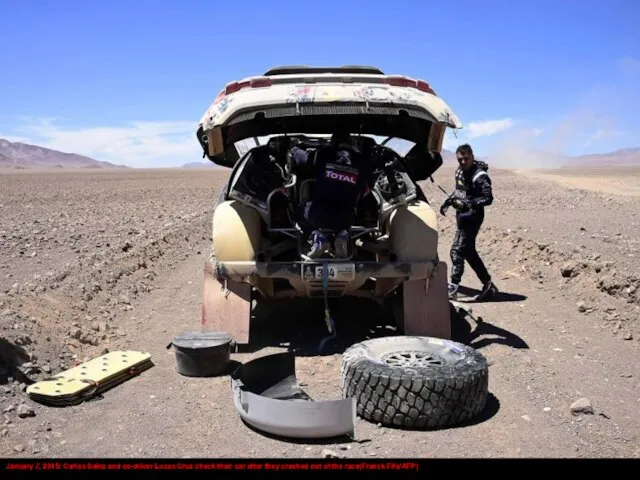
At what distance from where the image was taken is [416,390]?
177 inches

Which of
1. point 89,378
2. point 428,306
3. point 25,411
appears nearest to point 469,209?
point 428,306

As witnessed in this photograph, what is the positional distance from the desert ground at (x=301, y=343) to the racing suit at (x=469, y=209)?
1.92ft

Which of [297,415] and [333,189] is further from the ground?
[333,189]

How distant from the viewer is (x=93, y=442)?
432 cm

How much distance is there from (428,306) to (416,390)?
2.12 m

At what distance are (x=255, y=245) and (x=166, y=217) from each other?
13.7 metres

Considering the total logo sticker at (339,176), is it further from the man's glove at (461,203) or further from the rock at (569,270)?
the rock at (569,270)

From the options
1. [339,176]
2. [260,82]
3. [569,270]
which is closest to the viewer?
[339,176]

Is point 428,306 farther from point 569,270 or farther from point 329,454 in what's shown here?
point 569,270

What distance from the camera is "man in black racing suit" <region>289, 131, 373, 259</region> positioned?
5977 millimetres

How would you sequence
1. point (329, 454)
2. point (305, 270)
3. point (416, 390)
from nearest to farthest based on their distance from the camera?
point (329, 454), point (416, 390), point (305, 270)

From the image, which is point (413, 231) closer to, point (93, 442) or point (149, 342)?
point (149, 342)

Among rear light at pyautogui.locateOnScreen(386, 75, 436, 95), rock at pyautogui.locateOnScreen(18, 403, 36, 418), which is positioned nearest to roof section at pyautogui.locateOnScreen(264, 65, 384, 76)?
rear light at pyautogui.locateOnScreen(386, 75, 436, 95)
